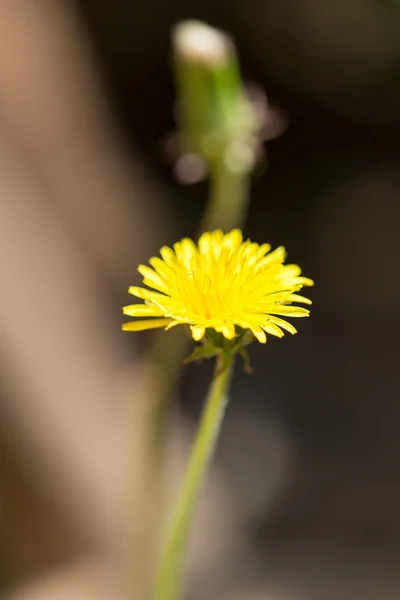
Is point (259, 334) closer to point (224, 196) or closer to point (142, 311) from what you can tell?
point (142, 311)

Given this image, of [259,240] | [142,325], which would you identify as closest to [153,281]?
[142,325]

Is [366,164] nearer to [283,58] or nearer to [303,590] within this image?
[283,58]

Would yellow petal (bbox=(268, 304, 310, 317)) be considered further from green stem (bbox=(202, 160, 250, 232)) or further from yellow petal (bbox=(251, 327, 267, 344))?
green stem (bbox=(202, 160, 250, 232))

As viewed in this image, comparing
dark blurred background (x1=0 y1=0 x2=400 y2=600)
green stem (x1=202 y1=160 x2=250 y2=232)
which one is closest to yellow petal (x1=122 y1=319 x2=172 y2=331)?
green stem (x1=202 y1=160 x2=250 y2=232)

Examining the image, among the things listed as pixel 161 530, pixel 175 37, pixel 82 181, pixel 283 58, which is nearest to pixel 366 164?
pixel 283 58

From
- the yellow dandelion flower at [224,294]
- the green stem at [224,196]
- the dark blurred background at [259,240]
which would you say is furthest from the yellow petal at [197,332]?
the dark blurred background at [259,240]
